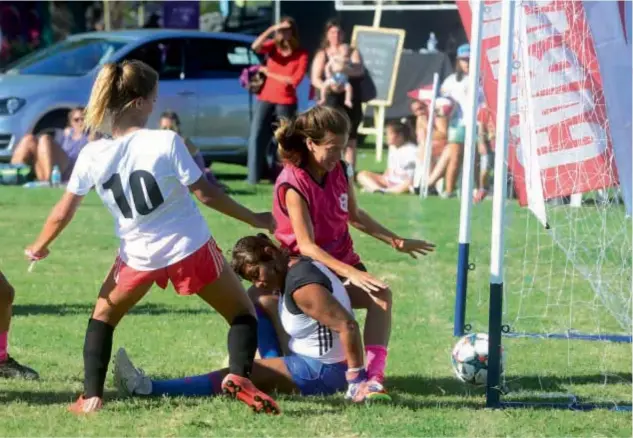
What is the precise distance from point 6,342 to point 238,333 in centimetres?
132

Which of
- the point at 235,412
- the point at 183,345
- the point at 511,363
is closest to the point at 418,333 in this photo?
the point at 511,363

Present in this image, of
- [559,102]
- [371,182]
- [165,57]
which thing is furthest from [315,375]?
[165,57]

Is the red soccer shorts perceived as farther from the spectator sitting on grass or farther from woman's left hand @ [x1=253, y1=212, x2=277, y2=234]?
the spectator sitting on grass

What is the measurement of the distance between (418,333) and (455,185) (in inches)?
345

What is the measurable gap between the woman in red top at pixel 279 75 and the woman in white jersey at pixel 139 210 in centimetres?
1026

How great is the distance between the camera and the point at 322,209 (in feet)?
20.0

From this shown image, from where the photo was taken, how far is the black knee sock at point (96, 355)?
18.4 feet

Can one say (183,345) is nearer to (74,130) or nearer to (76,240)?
(76,240)

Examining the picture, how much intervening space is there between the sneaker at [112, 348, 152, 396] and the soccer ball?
1.57 metres

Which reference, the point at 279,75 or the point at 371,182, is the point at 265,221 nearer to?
the point at 279,75

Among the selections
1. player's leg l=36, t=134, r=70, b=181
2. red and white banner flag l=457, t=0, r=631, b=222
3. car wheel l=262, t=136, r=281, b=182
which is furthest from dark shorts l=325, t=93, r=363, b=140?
red and white banner flag l=457, t=0, r=631, b=222

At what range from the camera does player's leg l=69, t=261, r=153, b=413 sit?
5.60 meters

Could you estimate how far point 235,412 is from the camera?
5.64 meters

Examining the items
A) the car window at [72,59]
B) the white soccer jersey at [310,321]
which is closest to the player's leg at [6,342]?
the white soccer jersey at [310,321]
